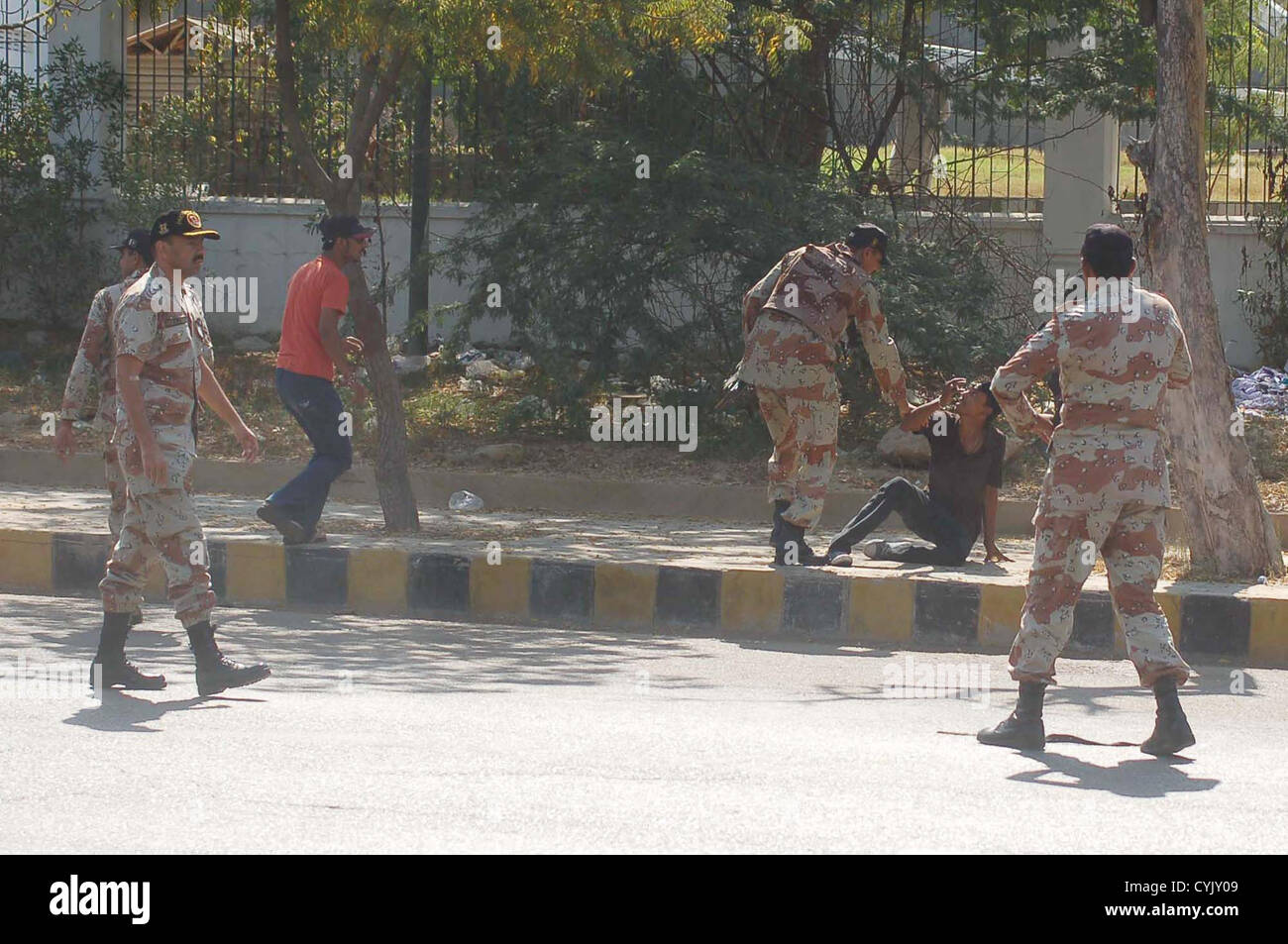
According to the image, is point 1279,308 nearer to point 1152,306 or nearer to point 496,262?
point 496,262

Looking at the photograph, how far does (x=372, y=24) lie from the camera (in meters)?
7.84

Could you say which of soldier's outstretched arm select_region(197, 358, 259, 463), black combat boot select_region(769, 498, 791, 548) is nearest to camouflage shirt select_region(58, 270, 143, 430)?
soldier's outstretched arm select_region(197, 358, 259, 463)

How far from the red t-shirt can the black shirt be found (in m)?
2.76

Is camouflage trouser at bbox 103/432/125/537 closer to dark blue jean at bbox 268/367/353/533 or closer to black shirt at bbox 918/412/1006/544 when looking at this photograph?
dark blue jean at bbox 268/367/353/533

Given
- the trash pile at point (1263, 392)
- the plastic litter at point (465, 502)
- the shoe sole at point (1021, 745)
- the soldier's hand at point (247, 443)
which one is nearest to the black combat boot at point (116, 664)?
the soldier's hand at point (247, 443)

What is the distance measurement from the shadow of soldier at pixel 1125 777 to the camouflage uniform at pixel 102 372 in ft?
12.5

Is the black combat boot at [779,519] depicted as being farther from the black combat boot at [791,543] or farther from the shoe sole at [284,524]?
the shoe sole at [284,524]

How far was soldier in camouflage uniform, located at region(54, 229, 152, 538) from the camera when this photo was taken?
6617mm

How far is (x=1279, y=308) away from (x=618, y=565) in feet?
22.5

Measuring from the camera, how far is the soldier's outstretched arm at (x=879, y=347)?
7.26 meters

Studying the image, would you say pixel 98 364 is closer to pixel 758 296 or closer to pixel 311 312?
pixel 311 312

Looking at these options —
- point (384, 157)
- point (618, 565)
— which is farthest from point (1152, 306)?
point (384, 157)
